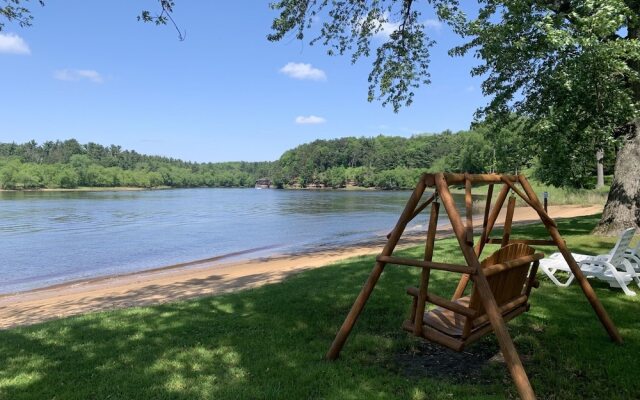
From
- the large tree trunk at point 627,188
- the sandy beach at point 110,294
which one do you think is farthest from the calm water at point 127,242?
the large tree trunk at point 627,188

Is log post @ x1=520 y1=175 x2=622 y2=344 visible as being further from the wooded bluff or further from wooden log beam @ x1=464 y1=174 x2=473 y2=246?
the wooded bluff

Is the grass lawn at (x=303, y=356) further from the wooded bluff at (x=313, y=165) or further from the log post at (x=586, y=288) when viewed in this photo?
the wooded bluff at (x=313, y=165)

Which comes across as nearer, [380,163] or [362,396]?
[362,396]

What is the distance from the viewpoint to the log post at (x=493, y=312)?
3.25m

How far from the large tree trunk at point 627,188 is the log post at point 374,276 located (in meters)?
10.3

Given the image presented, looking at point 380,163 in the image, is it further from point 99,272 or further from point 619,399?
point 619,399

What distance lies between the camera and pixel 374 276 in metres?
4.46

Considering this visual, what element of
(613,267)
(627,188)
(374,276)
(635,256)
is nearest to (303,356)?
(374,276)

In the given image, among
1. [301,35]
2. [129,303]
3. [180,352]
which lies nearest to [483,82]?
[301,35]

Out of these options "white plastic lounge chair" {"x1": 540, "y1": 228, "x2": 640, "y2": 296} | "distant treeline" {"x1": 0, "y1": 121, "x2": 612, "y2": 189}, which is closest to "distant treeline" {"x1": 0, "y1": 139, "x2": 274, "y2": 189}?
"distant treeline" {"x1": 0, "y1": 121, "x2": 612, "y2": 189}

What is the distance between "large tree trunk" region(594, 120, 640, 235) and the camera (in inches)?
469

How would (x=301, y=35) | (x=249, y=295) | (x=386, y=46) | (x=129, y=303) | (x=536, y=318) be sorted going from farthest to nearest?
(x=386, y=46)
(x=301, y=35)
(x=129, y=303)
(x=249, y=295)
(x=536, y=318)

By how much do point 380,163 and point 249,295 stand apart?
165757 mm

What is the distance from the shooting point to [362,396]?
3.79 m
